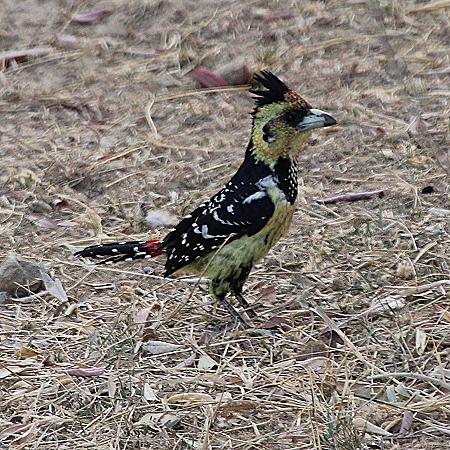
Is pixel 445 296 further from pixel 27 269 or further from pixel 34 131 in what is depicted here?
pixel 34 131

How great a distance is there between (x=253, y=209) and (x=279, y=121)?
413 millimetres

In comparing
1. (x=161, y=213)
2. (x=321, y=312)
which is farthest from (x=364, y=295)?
(x=161, y=213)

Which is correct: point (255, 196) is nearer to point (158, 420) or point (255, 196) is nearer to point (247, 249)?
point (247, 249)

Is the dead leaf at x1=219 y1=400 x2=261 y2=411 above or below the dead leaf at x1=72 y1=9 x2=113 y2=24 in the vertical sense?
above

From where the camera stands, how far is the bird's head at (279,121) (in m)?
5.00

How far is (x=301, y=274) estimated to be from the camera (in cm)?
539

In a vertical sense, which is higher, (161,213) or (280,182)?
(280,182)

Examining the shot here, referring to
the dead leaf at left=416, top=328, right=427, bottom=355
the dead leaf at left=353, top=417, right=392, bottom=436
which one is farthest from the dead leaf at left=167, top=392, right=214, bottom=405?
the dead leaf at left=416, top=328, right=427, bottom=355

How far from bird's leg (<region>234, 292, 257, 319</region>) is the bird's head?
59 centimetres

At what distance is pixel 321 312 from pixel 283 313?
0.28m

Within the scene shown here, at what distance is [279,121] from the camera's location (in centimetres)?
501

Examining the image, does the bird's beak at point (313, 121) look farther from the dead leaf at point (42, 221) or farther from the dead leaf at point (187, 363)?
the dead leaf at point (42, 221)

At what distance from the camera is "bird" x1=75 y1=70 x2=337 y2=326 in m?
4.91

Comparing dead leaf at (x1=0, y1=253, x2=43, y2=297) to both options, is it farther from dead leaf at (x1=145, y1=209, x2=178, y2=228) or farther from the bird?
dead leaf at (x1=145, y1=209, x2=178, y2=228)
